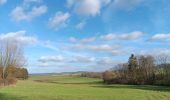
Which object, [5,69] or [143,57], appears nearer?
[5,69]

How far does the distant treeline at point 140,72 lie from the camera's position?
84.6 meters

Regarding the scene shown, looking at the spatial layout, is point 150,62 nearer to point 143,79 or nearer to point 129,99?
point 143,79

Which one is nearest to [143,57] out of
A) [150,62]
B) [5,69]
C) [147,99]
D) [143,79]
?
A: [150,62]

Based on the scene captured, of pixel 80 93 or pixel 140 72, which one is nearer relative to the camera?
pixel 80 93

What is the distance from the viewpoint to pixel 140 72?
298 ft

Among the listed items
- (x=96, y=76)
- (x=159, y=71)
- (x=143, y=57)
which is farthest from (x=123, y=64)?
(x=96, y=76)

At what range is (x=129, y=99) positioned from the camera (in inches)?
1156

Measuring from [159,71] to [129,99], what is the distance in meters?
60.7

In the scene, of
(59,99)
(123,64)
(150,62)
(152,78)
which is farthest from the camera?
(123,64)

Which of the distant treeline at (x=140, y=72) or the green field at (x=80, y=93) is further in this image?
the distant treeline at (x=140, y=72)

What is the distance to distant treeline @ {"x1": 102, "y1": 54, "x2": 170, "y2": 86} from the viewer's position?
84613 mm

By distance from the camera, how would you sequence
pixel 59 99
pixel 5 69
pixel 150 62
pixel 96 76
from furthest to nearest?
pixel 96 76
pixel 150 62
pixel 5 69
pixel 59 99

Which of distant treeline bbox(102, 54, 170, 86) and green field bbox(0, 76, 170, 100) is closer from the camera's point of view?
green field bbox(0, 76, 170, 100)

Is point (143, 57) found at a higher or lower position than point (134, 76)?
higher
